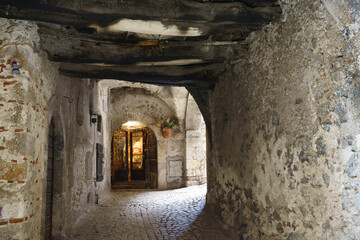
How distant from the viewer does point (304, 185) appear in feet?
8.39

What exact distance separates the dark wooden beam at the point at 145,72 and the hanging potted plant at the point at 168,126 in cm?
584

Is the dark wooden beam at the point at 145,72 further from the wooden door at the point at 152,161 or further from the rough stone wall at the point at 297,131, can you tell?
the wooden door at the point at 152,161

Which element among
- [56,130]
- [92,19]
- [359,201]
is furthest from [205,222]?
[92,19]

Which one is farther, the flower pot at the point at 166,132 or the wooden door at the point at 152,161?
the wooden door at the point at 152,161

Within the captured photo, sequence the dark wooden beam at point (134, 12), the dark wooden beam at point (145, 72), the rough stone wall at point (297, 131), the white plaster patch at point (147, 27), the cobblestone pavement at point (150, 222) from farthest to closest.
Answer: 1. the cobblestone pavement at point (150, 222)
2. the dark wooden beam at point (145, 72)
3. the white plaster patch at point (147, 27)
4. the dark wooden beam at point (134, 12)
5. the rough stone wall at point (297, 131)

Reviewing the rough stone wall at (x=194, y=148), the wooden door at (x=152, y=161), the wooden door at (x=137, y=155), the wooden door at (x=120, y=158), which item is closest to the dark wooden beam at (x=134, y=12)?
the rough stone wall at (x=194, y=148)

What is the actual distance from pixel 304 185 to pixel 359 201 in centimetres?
58

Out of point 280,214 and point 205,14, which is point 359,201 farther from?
point 205,14

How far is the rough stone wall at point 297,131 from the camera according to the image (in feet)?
6.95

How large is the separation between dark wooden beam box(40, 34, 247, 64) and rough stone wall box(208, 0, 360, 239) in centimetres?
33

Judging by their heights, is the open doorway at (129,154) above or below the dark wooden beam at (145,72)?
below

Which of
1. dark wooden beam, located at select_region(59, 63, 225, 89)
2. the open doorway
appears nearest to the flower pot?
the open doorway

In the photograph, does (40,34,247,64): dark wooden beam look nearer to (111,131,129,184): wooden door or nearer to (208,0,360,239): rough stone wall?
(208,0,360,239): rough stone wall

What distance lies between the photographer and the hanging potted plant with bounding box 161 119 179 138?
10.5 metres
